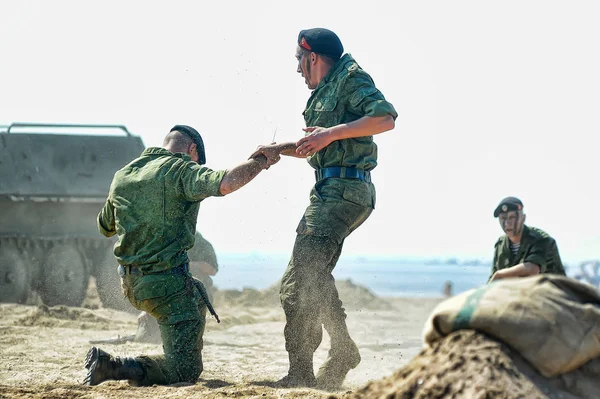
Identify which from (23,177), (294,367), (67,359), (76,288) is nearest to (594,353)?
(294,367)

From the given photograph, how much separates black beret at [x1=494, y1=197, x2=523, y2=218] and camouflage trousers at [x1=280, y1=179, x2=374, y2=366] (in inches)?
66.5

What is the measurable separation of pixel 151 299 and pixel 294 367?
34.8 inches

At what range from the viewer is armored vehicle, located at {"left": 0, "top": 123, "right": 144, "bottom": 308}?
43.2 ft

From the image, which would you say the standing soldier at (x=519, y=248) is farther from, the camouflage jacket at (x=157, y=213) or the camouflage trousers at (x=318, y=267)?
the camouflage jacket at (x=157, y=213)

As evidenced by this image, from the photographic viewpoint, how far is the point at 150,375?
4.87 m

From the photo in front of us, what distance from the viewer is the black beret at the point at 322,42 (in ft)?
17.8

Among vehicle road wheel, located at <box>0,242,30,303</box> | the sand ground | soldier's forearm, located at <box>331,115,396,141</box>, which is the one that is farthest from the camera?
vehicle road wheel, located at <box>0,242,30,303</box>

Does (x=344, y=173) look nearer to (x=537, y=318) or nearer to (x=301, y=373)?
(x=301, y=373)

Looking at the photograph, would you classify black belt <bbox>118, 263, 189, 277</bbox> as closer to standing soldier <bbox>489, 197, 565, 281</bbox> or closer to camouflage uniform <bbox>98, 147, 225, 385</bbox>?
camouflage uniform <bbox>98, 147, 225, 385</bbox>

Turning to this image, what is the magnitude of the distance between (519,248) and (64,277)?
8.56m

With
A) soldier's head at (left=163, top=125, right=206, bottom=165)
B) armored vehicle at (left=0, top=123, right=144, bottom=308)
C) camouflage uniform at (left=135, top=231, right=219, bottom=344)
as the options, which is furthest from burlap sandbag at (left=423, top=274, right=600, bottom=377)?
armored vehicle at (left=0, top=123, right=144, bottom=308)

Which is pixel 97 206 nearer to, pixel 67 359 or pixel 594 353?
pixel 67 359

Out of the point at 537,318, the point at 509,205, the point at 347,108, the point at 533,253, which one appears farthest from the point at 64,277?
the point at 537,318

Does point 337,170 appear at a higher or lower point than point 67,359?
higher
